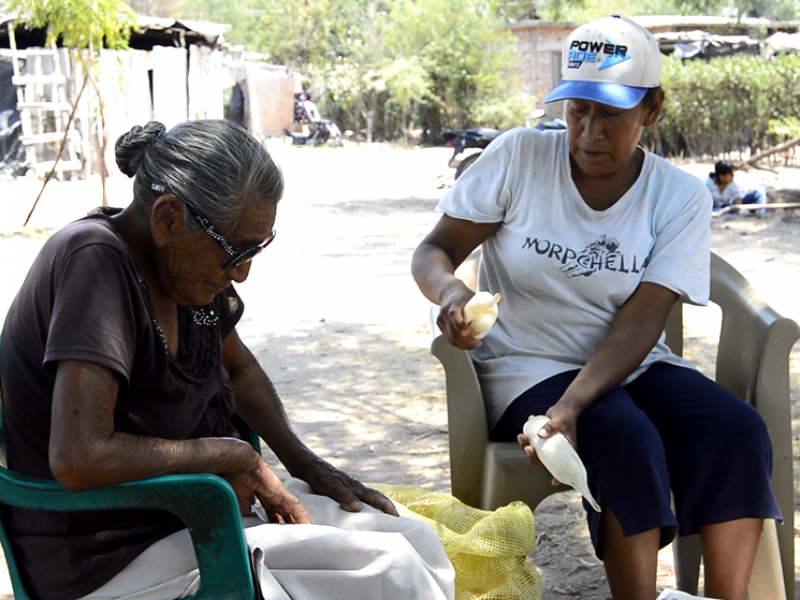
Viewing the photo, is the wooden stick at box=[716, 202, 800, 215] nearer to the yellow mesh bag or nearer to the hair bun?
the yellow mesh bag

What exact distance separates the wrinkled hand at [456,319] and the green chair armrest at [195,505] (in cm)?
80

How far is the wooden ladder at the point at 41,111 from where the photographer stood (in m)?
15.0

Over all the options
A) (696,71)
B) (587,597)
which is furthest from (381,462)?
(696,71)

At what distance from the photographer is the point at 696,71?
53.4 ft

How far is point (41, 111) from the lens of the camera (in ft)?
50.4

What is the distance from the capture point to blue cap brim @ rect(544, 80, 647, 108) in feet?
7.72

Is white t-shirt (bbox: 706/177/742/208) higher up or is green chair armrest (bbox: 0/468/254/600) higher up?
green chair armrest (bbox: 0/468/254/600)

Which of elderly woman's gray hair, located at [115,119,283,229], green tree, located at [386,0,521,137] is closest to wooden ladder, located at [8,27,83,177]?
green tree, located at [386,0,521,137]

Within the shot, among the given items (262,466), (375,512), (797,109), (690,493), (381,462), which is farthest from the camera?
(797,109)

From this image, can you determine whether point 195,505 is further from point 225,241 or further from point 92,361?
point 225,241

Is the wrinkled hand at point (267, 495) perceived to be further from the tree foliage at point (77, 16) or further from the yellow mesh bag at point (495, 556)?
the tree foliage at point (77, 16)

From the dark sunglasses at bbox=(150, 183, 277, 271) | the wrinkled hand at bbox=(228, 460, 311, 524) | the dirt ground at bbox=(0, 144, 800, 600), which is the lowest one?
the dirt ground at bbox=(0, 144, 800, 600)

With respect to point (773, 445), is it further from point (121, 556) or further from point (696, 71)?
point (696, 71)

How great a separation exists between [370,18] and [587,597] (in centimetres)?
2885
